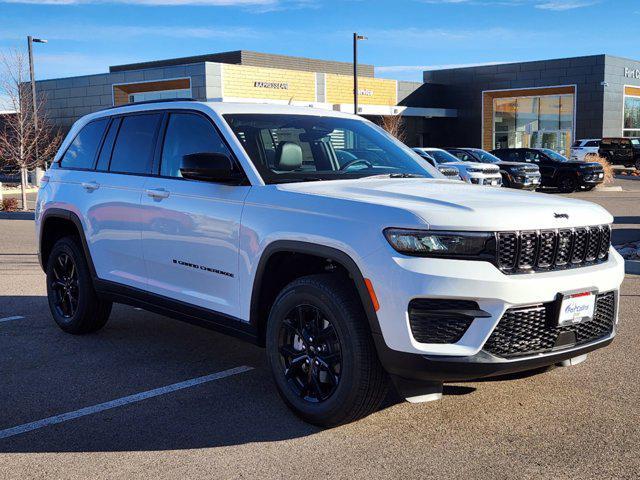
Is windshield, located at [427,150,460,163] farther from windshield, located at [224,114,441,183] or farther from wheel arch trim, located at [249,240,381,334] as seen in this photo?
wheel arch trim, located at [249,240,381,334]

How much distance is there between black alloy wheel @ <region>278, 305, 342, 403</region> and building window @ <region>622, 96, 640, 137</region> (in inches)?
2088

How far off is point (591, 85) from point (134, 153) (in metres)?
48.9

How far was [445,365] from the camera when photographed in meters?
3.90

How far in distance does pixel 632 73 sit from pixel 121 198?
53.4 meters

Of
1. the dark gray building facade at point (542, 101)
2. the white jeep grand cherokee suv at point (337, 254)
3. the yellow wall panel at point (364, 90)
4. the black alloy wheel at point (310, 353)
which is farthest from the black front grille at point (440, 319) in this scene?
the dark gray building facade at point (542, 101)

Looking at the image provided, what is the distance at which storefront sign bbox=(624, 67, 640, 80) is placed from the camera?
52.0 m

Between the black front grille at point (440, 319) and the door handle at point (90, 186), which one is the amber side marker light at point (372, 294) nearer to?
the black front grille at point (440, 319)

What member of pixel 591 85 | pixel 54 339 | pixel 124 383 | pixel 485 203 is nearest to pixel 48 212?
pixel 54 339

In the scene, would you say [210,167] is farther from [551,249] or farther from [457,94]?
[457,94]

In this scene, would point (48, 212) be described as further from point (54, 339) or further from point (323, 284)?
point (323, 284)

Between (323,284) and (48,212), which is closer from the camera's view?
(323,284)

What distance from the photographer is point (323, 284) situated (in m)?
4.30

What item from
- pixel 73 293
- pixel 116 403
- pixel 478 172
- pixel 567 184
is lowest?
pixel 567 184

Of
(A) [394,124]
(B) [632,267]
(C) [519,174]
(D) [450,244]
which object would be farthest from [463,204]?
→ (A) [394,124]
